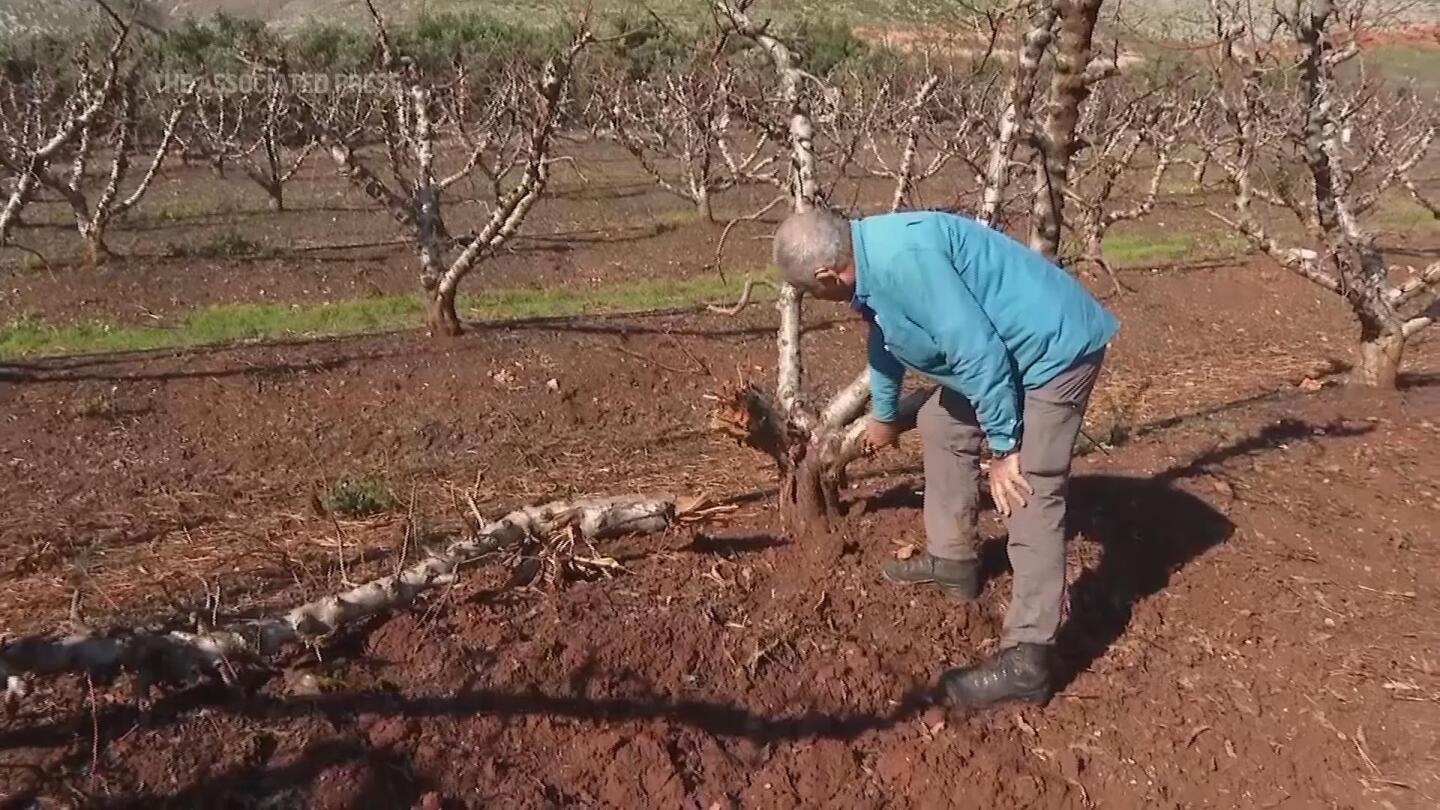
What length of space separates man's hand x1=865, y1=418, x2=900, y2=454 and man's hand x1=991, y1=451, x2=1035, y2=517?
59cm

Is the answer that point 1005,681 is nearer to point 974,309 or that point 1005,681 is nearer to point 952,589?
point 952,589

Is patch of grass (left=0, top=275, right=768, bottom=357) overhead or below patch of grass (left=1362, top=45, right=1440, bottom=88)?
below

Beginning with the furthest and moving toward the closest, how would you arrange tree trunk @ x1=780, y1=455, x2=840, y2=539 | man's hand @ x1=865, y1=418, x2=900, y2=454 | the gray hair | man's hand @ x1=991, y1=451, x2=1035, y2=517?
tree trunk @ x1=780, y1=455, x2=840, y2=539, man's hand @ x1=865, y1=418, x2=900, y2=454, man's hand @ x1=991, y1=451, x2=1035, y2=517, the gray hair

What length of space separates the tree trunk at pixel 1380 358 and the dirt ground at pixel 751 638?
0.77 ft

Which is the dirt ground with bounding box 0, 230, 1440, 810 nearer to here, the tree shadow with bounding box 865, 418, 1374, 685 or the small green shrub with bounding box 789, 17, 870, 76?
the tree shadow with bounding box 865, 418, 1374, 685

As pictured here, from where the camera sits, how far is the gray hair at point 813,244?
3293 millimetres

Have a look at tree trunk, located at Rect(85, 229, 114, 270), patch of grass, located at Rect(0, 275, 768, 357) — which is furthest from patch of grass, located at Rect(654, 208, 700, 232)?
tree trunk, located at Rect(85, 229, 114, 270)

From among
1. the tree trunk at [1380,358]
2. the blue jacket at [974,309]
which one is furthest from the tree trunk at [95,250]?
the tree trunk at [1380,358]

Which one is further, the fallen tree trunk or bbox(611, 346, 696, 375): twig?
bbox(611, 346, 696, 375): twig

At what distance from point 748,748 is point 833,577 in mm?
941

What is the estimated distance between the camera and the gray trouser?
142 inches

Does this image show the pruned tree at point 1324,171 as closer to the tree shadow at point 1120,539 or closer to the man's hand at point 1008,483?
the tree shadow at point 1120,539

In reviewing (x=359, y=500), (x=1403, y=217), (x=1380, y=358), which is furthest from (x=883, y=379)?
(x=1403, y=217)

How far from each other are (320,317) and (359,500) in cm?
644
